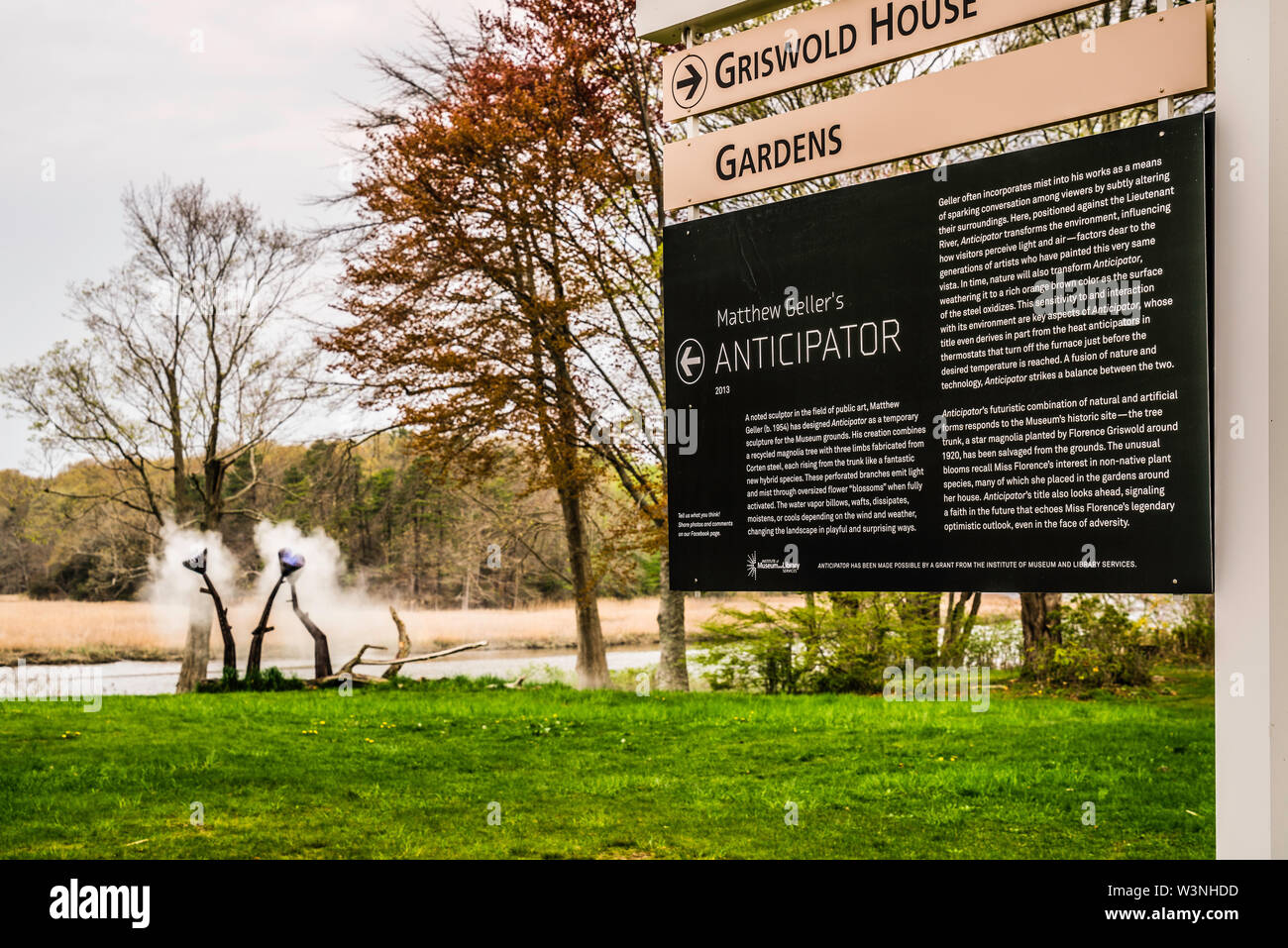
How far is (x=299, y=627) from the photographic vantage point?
1558cm

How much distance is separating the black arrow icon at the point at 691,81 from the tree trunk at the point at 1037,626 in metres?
8.80

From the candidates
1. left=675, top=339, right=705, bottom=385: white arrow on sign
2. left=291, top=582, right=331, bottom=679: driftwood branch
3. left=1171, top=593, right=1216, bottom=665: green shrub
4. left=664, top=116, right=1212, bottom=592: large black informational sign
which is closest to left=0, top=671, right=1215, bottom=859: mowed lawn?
left=1171, top=593, right=1216, bottom=665: green shrub

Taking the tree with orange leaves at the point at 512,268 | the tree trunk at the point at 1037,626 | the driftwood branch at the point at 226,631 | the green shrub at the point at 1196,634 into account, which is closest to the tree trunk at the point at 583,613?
the tree with orange leaves at the point at 512,268

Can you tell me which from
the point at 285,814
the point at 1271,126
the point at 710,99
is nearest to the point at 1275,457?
the point at 1271,126

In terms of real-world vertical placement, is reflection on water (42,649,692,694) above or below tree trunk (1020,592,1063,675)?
below

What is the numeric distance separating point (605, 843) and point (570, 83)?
33.3ft

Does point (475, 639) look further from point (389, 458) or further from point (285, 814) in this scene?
point (285, 814)

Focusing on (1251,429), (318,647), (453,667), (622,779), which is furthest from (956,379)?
(453,667)

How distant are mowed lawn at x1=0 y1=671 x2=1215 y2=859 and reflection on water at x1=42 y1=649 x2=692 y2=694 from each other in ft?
13.1

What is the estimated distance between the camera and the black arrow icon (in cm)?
527

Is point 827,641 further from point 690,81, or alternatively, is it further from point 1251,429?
point 1251,429

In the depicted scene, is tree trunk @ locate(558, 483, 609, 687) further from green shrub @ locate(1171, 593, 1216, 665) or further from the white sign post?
the white sign post

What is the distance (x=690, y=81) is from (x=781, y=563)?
227cm

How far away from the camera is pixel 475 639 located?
17.0 meters
